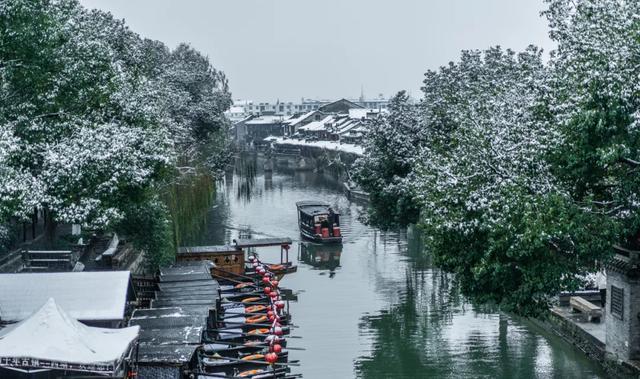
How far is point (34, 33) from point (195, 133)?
42.0m

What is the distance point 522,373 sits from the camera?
26.6 m

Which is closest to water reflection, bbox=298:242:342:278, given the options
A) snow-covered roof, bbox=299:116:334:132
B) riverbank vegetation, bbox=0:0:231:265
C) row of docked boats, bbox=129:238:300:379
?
row of docked boats, bbox=129:238:300:379

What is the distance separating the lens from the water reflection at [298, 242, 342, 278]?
44.9 metres

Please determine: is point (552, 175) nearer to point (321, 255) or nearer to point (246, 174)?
point (321, 255)

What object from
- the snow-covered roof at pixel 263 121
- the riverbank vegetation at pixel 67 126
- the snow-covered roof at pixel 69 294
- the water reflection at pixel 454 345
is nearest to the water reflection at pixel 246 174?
the snow-covered roof at pixel 263 121

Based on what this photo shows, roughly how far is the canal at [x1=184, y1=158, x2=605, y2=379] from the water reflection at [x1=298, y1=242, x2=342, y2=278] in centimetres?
5

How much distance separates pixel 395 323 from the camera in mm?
32812

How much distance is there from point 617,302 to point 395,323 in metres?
9.44

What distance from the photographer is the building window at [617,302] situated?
2489 centimetres

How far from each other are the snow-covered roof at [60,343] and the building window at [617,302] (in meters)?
13.1

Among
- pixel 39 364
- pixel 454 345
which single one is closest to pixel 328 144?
pixel 454 345

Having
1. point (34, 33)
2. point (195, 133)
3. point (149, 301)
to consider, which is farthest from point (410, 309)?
point (195, 133)

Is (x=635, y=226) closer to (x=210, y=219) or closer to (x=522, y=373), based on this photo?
(x=522, y=373)

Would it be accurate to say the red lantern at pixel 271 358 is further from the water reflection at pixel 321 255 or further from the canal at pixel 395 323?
the water reflection at pixel 321 255
